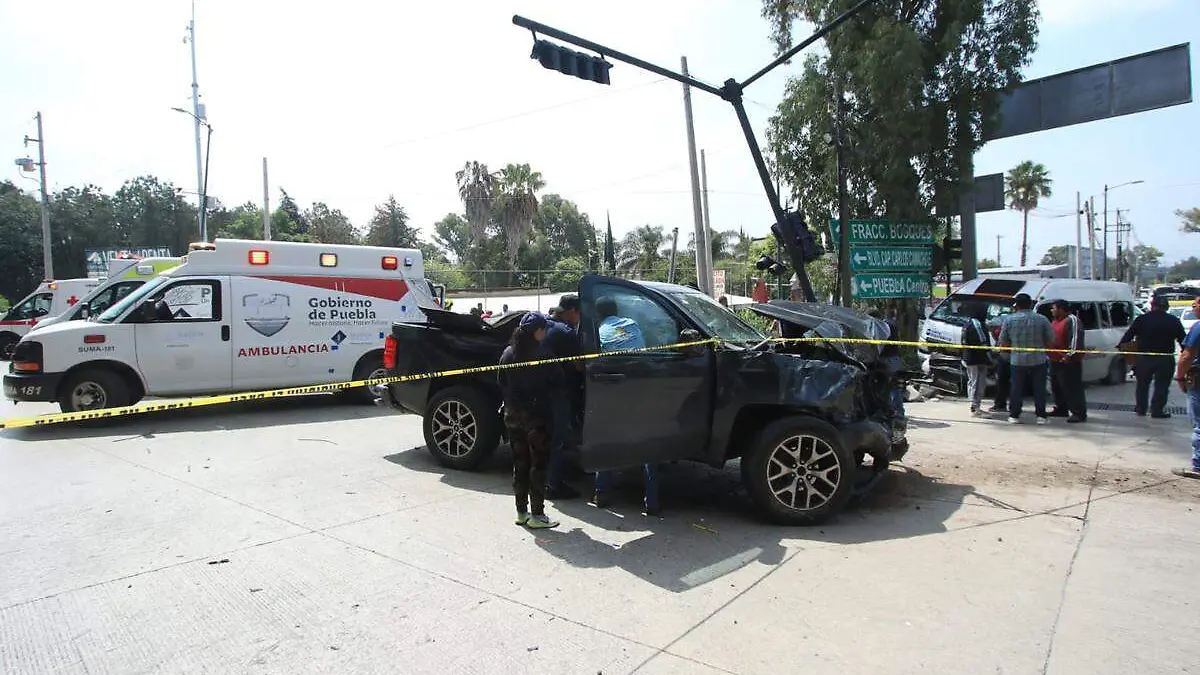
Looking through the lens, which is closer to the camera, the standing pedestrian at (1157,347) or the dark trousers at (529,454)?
the dark trousers at (529,454)

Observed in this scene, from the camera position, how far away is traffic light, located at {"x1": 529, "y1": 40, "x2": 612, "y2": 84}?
9.30 metres

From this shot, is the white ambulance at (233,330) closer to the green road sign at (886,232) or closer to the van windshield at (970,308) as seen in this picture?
the green road sign at (886,232)

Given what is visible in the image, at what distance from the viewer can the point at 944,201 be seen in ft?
48.4

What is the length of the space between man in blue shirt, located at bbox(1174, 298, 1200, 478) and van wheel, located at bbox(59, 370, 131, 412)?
39.0 ft

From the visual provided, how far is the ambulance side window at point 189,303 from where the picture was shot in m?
9.31

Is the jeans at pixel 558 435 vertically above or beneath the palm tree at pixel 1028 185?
beneath

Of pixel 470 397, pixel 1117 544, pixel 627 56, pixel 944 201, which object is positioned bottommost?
pixel 1117 544

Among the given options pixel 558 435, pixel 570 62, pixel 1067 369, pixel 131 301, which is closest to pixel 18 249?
pixel 131 301

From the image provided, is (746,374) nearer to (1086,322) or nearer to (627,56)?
(627,56)

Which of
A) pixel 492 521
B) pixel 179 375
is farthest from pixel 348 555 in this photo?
pixel 179 375

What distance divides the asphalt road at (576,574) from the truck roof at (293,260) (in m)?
3.60

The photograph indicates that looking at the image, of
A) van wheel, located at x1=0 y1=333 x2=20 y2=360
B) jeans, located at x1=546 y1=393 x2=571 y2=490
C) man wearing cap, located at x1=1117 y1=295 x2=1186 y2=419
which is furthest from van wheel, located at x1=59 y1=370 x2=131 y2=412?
man wearing cap, located at x1=1117 y1=295 x2=1186 y2=419

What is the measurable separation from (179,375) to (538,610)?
7.91m

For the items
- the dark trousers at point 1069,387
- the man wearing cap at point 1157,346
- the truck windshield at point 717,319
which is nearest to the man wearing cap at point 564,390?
the truck windshield at point 717,319
